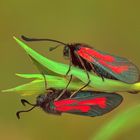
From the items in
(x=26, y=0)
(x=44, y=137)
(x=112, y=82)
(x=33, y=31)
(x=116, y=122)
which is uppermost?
(x=26, y=0)

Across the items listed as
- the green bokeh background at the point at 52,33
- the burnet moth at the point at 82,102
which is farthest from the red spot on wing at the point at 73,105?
the green bokeh background at the point at 52,33

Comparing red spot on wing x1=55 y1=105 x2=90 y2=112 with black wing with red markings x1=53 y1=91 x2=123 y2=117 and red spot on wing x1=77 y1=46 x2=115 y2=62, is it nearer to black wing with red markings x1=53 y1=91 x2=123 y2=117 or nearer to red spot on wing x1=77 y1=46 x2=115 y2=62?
black wing with red markings x1=53 y1=91 x2=123 y2=117

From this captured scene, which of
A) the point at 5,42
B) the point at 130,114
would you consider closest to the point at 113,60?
the point at 130,114

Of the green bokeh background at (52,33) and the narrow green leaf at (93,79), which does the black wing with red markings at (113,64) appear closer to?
the narrow green leaf at (93,79)

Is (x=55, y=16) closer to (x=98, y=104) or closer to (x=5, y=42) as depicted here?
(x=5, y=42)

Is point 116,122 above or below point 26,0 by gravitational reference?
below

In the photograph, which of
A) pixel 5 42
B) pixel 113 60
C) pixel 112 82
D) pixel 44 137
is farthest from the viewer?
pixel 5 42
